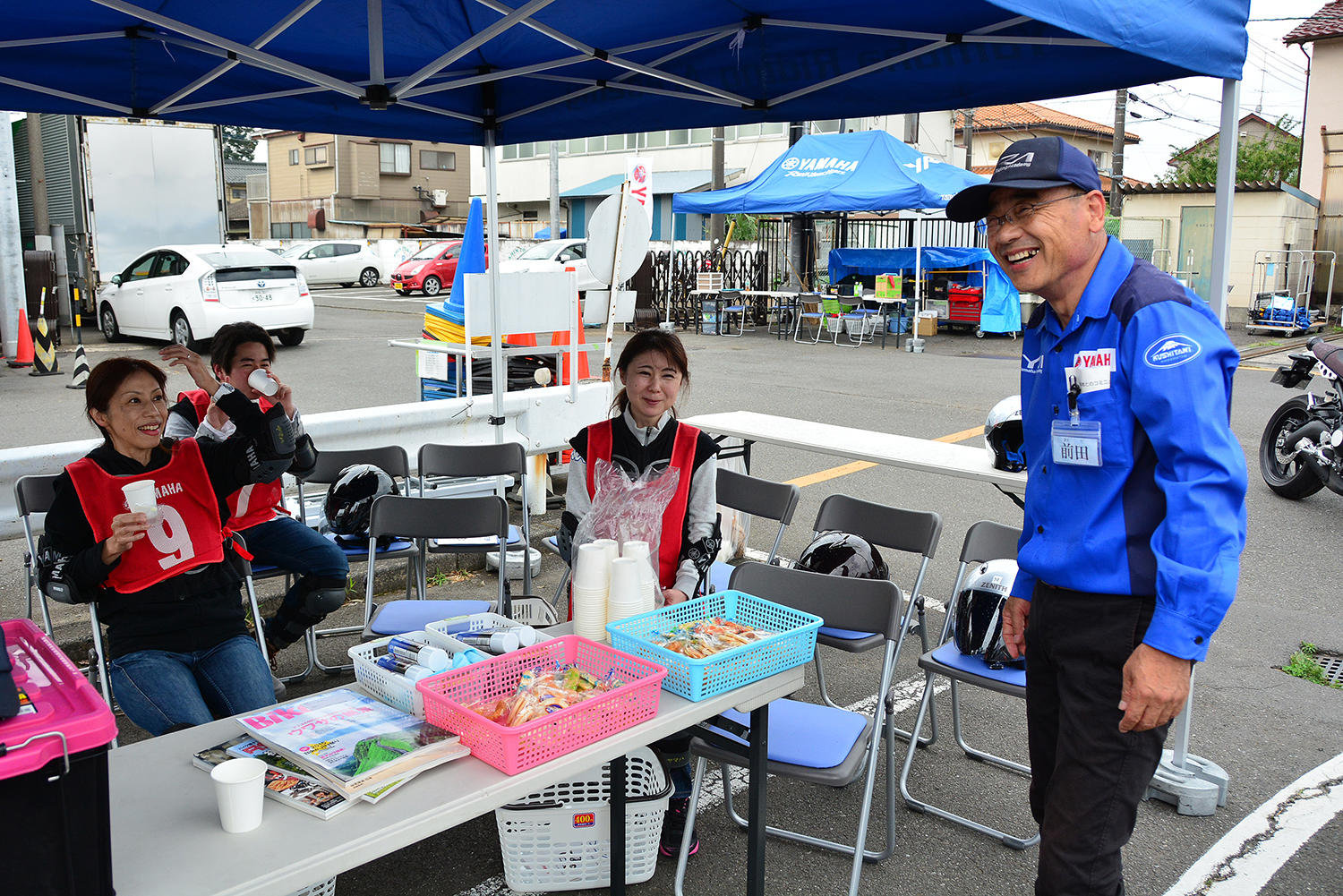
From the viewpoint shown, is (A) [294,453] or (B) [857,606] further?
(A) [294,453]

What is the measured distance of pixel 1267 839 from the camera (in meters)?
3.44

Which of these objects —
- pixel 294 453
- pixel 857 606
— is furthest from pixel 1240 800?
pixel 294 453

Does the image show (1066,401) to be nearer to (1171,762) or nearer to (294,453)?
(1171,762)

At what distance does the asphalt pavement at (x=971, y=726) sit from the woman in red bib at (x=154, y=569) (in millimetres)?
776

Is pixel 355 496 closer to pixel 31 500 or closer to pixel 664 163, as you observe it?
pixel 31 500

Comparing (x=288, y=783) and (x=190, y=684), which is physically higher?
(x=288, y=783)

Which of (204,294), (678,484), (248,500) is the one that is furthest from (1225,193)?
(204,294)

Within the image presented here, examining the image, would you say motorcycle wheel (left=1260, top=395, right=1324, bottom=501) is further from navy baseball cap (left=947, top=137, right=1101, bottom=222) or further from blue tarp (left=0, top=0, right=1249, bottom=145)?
navy baseball cap (left=947, top=137, right=1101, bottom=222)

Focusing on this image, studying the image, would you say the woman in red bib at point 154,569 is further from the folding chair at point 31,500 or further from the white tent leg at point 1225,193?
the white tent leg at point 1225,193

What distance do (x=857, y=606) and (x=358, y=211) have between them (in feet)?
155

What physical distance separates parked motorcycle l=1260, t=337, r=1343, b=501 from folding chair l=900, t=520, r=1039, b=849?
5006mm

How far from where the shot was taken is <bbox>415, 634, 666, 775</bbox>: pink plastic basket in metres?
2.10

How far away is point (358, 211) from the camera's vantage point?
46688mm

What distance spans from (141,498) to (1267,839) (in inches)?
145
